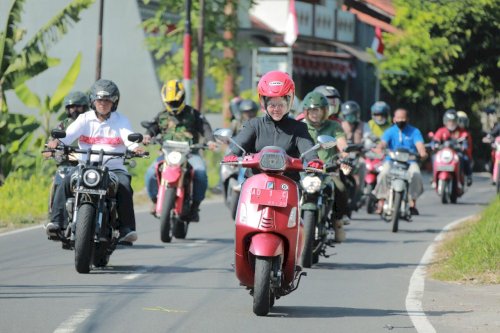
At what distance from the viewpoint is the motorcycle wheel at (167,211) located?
16.0 meters

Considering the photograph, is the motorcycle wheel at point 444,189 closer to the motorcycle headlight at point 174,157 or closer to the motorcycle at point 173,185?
the motorcycle at point 173,185

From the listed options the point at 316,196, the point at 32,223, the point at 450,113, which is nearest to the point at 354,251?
the point at 316,196

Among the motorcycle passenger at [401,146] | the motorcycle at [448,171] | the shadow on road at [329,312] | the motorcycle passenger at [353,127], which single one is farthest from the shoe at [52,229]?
the motorcycle at [448,171]

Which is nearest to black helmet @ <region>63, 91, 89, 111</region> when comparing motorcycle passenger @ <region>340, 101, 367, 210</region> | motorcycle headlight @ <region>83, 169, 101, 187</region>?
motorcycle headlight @ <region>83, 169, 101, 187</region>

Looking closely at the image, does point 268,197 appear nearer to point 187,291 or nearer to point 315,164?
point 315,164

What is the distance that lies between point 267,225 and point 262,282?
0.43 metres

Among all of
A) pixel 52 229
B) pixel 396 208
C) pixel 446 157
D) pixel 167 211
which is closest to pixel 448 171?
pixel 446 157

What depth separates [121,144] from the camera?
44.0 ft

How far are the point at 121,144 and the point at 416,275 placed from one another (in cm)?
319

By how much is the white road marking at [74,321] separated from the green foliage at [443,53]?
108ft

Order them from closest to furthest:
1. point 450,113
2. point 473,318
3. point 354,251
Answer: point 473,318
point 354,251
point 450,113

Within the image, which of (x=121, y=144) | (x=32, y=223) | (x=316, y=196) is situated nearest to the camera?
(x=121, y=144)

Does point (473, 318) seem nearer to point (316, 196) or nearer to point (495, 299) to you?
point (495, 299)

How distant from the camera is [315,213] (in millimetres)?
14445
